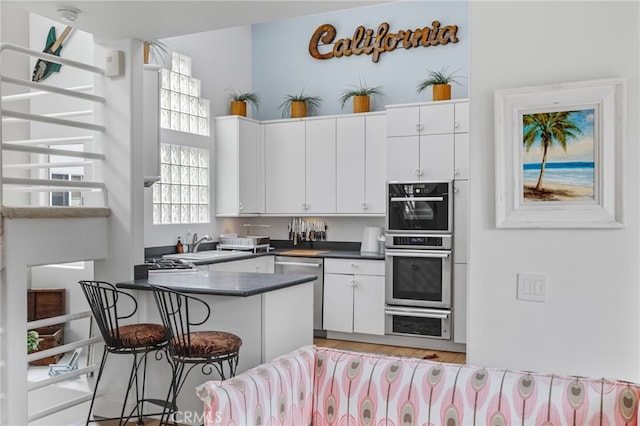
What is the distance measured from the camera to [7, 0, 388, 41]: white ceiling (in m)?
3.04

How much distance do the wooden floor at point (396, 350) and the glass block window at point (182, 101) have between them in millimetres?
2547

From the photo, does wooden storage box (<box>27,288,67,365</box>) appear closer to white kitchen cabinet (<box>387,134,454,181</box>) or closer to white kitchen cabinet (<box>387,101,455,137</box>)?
white kitchen cabinet (<box>387,134,454,181</box>)

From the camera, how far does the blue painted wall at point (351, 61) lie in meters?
5.68

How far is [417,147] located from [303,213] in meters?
1.46

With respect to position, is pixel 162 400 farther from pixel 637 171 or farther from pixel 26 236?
pixel 637 171

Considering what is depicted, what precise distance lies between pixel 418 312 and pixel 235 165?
2.40 meters

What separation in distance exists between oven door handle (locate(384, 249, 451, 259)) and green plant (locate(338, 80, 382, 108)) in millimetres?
1715

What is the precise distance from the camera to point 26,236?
3092 mm

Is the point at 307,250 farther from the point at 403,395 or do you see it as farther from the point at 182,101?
the point at 403,395

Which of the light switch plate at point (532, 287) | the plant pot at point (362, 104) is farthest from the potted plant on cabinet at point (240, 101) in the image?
the light switch plate at point (532, 287)

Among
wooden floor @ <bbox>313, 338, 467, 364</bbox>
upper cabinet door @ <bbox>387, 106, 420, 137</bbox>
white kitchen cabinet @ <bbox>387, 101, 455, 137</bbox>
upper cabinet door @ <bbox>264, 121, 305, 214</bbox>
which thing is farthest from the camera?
upper cabinet door @ <bbox>264, 121, 305, 214</bbox>

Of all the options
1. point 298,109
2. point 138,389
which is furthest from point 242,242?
point 138,389

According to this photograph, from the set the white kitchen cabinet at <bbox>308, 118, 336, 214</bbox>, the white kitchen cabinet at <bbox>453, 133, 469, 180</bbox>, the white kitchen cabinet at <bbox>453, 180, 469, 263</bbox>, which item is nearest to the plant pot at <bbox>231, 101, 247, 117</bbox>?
the white kitchen cabinet at <bbox>308, 118, 336, 214</bbox>

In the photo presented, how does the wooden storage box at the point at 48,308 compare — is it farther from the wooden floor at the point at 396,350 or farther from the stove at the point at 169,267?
the wooden floor at the point at 396,350
